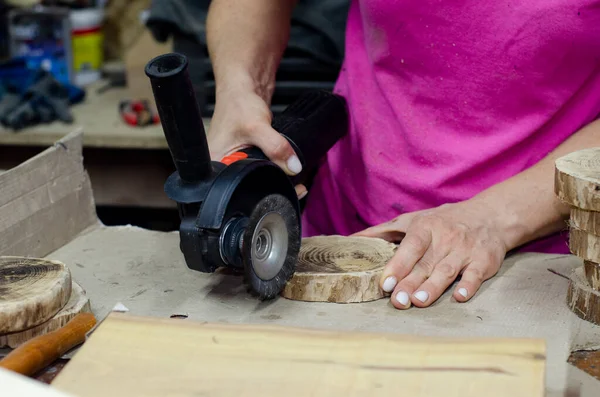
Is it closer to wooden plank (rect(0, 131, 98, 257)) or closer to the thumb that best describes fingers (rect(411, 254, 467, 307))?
the thumb

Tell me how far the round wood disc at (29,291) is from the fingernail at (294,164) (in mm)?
394

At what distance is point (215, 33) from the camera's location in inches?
65.9

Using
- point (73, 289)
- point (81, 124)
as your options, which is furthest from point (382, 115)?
point (81, 124)

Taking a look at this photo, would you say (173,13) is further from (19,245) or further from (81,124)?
(19,245)

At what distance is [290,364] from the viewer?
0.88m

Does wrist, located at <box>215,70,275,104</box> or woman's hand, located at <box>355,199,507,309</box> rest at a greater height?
wrist, located at <box>215,70,275,104</box>

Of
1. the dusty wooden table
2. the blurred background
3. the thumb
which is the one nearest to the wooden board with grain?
the thumb

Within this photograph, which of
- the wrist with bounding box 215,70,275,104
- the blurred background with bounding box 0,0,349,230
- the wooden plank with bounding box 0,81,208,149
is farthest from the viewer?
the wooden plank with bounding box 0,81,208,149

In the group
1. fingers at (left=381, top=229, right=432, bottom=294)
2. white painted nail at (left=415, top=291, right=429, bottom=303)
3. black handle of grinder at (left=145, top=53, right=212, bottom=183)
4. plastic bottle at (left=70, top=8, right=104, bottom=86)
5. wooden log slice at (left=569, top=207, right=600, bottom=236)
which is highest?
black handle of grinder at (left=145, top=53, right=212, bottom=183)

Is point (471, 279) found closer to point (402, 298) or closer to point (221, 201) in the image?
point (402, 298)

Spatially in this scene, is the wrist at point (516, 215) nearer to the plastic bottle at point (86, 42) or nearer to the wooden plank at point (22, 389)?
the wooden plank at point (22, 389)

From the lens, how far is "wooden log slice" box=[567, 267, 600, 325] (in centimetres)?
115

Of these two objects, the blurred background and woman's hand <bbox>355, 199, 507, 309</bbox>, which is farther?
the blurred background

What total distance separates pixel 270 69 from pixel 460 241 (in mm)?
591
